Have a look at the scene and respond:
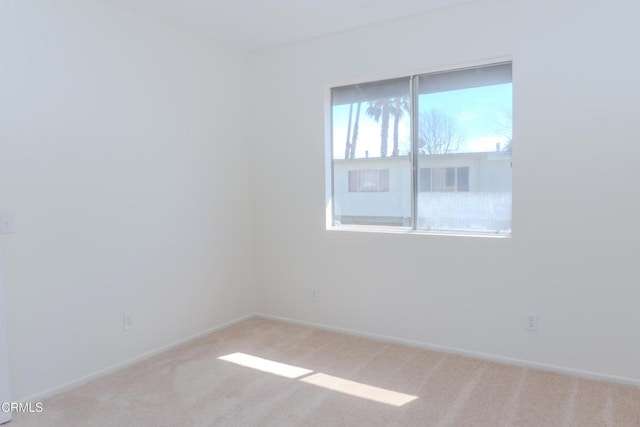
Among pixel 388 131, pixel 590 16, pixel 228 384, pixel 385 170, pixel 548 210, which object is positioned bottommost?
pixel 228 384

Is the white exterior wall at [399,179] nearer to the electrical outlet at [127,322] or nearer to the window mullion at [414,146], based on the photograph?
the window mullion at [414,146]

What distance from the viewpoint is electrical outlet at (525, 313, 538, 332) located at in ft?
9.99

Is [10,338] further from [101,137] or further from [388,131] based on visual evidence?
[388,131]

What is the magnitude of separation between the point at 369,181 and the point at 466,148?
898 millimetres

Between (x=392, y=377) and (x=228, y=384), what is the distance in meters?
1.15

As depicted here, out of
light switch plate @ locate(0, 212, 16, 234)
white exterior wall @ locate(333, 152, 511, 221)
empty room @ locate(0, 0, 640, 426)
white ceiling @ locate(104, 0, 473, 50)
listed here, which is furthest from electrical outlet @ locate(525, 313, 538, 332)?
light switch plate @ locate(0, 212, 16, 234)

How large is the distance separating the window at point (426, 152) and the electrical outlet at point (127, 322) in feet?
6.39

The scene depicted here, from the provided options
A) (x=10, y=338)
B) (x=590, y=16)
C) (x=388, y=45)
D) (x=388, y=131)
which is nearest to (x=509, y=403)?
(x=388, y=131)

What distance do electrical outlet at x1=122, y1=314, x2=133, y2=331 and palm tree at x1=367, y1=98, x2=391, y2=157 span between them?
249 centimetres

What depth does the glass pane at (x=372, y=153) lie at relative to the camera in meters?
3.67

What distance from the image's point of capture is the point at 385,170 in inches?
148

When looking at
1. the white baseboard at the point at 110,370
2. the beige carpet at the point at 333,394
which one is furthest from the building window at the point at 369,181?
the white baseboard at the point at 110,370

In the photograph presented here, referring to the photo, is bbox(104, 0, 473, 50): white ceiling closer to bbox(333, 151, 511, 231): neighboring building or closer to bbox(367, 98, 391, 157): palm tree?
bbox(367, 98, 391, 157): palm tree

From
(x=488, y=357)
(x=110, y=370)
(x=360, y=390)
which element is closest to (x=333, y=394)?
(x=360, y=390)
